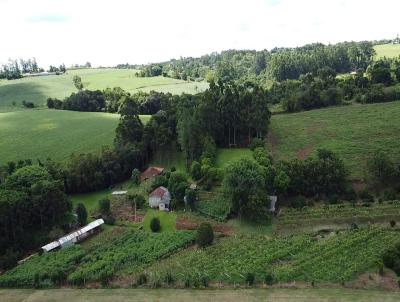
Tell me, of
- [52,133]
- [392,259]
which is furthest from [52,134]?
[392,259]

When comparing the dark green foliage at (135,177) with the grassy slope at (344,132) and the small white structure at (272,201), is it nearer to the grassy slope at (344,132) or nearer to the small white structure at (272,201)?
the small white structure at (272,201)

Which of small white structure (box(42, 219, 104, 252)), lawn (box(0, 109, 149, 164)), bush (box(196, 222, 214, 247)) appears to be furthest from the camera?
lawn (box(0, 109, 149, 164))

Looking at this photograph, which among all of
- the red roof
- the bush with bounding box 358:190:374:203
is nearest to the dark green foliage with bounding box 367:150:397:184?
the bush with bounding box 358:190:374:203

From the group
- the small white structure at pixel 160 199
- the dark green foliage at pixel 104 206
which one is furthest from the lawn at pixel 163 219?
the dark green foliage at pixel 104 206

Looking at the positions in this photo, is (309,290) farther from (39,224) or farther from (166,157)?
(166,157)

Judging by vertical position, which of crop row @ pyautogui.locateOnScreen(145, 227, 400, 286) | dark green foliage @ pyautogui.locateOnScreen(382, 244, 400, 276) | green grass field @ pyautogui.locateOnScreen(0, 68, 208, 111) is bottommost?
crop row @ pyautogui.locateOnScreen(145, 227, 400, 286)

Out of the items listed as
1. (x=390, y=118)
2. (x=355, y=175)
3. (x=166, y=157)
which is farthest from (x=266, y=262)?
(x=390, y=118)

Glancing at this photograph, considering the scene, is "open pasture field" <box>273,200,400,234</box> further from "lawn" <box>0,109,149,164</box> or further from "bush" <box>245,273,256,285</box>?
"lawn" <box>0,109,149,164</box>

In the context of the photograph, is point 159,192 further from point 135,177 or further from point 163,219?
point 135,177
